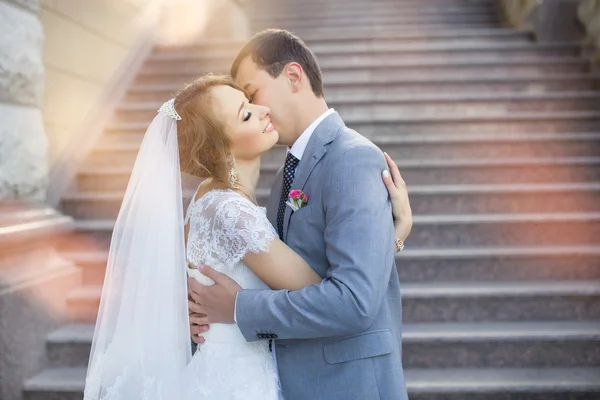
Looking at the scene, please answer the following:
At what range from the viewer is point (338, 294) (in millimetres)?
1483

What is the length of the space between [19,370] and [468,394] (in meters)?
2.29

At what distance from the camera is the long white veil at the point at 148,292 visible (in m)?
1.80

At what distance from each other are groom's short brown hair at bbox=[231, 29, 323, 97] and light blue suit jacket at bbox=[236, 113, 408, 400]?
0.18 metres

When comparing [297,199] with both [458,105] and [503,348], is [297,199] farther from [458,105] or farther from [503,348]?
[458,105]

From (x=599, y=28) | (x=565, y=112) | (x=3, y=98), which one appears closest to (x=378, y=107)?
(x=565, y=112)

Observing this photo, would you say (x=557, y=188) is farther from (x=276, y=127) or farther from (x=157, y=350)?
(x=157, y=350)

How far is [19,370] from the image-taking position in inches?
116

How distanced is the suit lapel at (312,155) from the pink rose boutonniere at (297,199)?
18mm

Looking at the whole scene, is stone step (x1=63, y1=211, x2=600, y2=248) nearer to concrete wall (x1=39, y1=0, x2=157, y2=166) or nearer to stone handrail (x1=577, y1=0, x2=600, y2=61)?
concrete wall (x1=39, y1=0, x2=157, y2=166)

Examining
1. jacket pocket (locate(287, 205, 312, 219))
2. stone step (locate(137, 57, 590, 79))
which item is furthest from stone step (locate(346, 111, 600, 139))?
jacket pocket (locate(287, 205, 312, 219))

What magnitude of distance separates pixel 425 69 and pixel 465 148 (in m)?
1.40

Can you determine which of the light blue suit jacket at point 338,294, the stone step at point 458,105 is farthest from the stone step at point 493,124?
the light blue suit jacket at point 338,294

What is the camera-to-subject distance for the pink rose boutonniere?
1.70m

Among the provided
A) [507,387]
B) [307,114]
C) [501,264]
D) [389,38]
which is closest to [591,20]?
[389,38]
